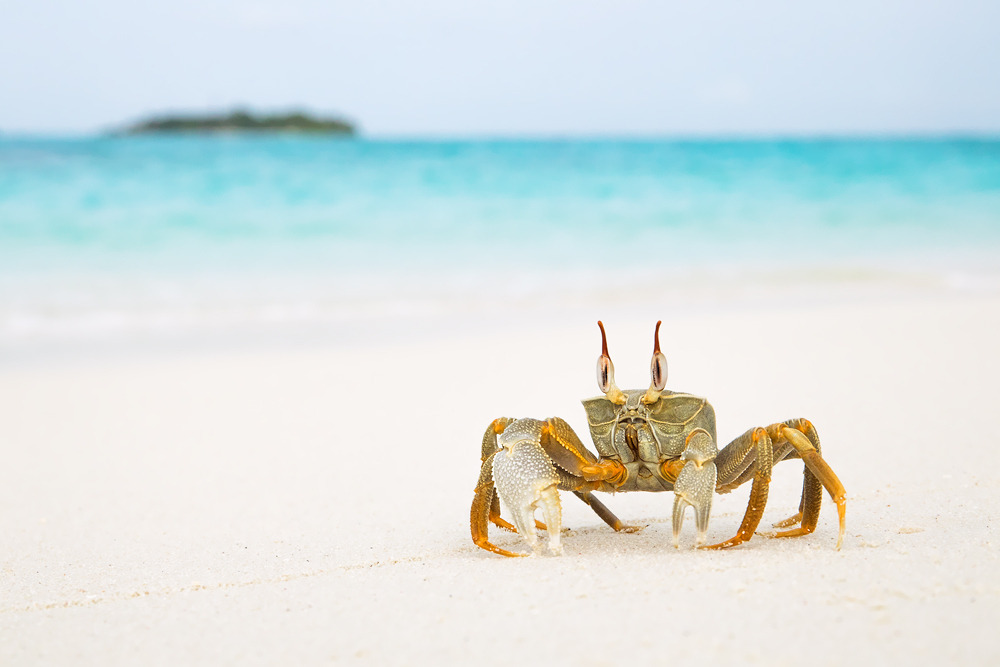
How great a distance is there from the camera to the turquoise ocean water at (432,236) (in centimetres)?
1120

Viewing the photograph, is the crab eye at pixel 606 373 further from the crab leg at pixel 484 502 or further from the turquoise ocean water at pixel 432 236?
the turquoise ocean water at pixel 432 236

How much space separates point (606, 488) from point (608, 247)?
12891 millimetres

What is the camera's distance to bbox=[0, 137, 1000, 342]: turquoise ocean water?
36.8 feet

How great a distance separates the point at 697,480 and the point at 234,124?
71.7 m

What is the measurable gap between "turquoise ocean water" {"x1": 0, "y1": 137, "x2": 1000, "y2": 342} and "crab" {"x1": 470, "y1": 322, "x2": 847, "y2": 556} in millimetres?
7311

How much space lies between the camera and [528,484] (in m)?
2.93

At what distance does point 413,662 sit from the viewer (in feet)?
7.32

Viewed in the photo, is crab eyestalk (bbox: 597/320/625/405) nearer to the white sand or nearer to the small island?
the white sand

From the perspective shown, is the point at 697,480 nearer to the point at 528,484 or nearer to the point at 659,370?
the point at 659,370

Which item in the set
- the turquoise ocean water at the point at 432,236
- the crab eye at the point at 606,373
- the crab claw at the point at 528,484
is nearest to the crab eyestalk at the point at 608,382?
the crab eye at the point at 606,373

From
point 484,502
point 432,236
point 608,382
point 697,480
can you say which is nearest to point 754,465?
point 697,480

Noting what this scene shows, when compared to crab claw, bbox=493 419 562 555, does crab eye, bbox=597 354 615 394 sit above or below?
above

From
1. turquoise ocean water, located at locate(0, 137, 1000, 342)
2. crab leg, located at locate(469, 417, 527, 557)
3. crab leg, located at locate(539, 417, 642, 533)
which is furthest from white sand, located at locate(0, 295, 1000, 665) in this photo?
turquoise ocean water, located at locate(0, 137, 1000, 342)

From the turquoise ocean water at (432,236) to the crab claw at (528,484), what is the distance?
7312 millimetres
